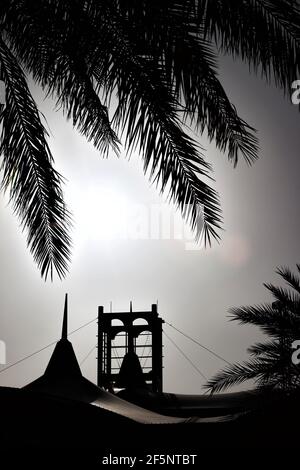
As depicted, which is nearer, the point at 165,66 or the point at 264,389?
the point at 165,66

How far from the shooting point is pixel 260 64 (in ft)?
12.7

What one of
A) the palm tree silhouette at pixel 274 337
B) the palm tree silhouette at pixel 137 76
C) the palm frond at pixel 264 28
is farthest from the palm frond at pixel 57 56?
the palm tree silhouette at pixel 274 337

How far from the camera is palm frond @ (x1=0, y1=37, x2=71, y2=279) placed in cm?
432

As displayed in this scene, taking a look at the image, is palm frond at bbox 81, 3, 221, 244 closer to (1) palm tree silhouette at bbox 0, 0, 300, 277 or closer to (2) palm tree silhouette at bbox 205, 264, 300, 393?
(1) palm tree silhouette at bbox 0, 0, 300, 277

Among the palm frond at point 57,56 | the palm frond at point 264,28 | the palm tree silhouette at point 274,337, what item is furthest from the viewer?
the palm tree silhouette at point 274,337

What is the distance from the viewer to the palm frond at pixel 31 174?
170 inches

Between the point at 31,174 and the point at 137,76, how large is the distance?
1.44 metres

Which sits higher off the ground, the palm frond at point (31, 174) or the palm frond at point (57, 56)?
the palm frond at point (57, 56)

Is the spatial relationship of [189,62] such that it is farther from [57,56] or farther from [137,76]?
[57,56]

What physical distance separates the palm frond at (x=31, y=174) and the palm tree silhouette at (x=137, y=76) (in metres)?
0.01

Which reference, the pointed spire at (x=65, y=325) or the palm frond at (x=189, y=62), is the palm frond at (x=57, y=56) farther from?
the pointed spire at (x=65, y=325)
